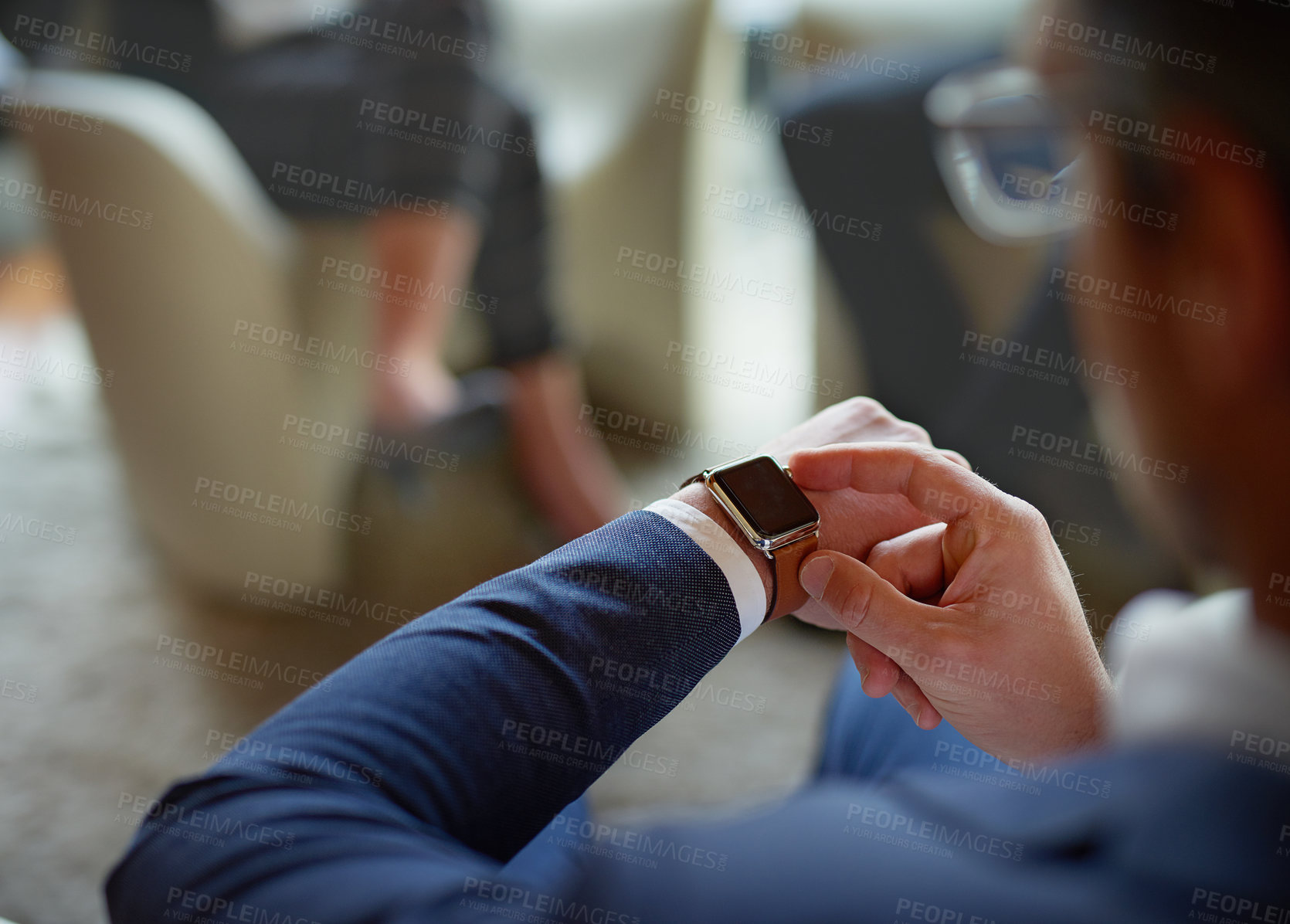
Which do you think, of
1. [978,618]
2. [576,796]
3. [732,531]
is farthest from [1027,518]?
[576,796]

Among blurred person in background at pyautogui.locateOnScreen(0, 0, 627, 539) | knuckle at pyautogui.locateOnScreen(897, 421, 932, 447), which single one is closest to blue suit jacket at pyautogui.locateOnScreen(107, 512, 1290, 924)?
knuckle at pyautogui.locateOnScreen(897, 421, 932, 447)

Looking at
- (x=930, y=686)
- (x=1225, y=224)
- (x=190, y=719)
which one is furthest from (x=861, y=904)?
(x=190, y=719)

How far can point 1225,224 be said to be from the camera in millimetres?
424

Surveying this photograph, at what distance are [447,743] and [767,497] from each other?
26 cm

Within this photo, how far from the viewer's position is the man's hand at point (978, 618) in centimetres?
58

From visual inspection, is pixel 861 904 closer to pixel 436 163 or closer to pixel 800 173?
pixel 436 163

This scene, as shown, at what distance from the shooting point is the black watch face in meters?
0.62

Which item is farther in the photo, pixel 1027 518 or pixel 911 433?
pixel 911 433

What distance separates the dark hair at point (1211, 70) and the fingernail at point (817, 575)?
28 cm

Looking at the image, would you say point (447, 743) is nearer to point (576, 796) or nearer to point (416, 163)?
point (576, 796)

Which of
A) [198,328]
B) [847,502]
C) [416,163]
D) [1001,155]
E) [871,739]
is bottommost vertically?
[871,739]

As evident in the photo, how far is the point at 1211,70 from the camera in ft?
1.45

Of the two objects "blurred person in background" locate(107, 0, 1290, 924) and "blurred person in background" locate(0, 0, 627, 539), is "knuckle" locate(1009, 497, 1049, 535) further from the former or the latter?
"blurred person in background" locate(0, 0, 627, 539)

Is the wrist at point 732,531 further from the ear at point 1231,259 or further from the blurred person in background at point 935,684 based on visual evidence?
the ear at point 1231,259
